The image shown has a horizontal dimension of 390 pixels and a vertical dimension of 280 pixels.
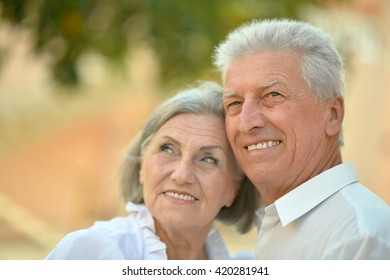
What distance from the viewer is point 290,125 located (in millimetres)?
2352

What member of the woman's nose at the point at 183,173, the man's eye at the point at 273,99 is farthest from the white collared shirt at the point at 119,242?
the man's eye at the point at 273,99

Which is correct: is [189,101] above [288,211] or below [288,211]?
above

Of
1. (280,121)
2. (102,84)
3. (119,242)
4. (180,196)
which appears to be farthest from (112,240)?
(102,84)

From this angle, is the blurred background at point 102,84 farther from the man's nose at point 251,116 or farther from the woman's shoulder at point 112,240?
the man's nose at point 251,116

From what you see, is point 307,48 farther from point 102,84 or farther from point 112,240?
point 102,84

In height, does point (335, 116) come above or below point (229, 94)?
below

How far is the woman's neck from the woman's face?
0.20 feet

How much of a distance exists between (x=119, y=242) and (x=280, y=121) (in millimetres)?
741

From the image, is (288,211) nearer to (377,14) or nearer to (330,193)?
(330,193)

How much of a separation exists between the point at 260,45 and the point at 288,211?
1.87ft

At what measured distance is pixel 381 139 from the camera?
8.82 metres

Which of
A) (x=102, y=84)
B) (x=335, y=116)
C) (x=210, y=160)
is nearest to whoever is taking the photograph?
(x=335, y=116)
